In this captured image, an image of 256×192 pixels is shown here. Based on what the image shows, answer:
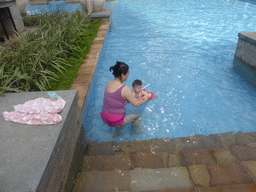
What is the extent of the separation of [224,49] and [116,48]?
4.57m

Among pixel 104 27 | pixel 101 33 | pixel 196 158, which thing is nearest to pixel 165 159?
pixel 196 158

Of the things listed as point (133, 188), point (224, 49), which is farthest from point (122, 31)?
point (133, 188)

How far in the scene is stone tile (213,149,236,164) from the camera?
2561 mm

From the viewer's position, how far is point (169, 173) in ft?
7.29

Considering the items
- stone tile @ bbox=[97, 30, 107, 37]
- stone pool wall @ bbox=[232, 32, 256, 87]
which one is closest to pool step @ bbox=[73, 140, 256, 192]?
stone pool wall @ bbox=[232, 32, 256, 87]

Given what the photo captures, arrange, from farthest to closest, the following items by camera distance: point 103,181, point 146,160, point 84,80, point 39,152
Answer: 1. point 84,80
2. point 146,160
3. point 103,181
4. point 39,152

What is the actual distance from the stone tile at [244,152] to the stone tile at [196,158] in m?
0.40

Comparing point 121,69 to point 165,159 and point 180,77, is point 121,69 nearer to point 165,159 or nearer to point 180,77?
point 165,159

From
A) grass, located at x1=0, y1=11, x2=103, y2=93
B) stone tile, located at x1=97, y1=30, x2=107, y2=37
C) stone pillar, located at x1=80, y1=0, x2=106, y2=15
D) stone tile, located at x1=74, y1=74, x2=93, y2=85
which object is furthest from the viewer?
stone pillar, located at x1=80, y1=0, x2=106, y2=15

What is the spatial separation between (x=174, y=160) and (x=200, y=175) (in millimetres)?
463

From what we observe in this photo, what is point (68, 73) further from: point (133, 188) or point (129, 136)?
point (133, 188)

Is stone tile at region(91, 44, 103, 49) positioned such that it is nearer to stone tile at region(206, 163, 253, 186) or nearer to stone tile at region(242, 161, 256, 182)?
stone tile at region(206, 163, 253, 186)

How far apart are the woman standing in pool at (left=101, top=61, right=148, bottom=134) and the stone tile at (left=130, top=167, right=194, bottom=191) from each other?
46.9 inches

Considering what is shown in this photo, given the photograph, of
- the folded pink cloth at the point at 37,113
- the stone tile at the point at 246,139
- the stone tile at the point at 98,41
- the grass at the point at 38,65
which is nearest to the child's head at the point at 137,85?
the grass at the point at 38,65
